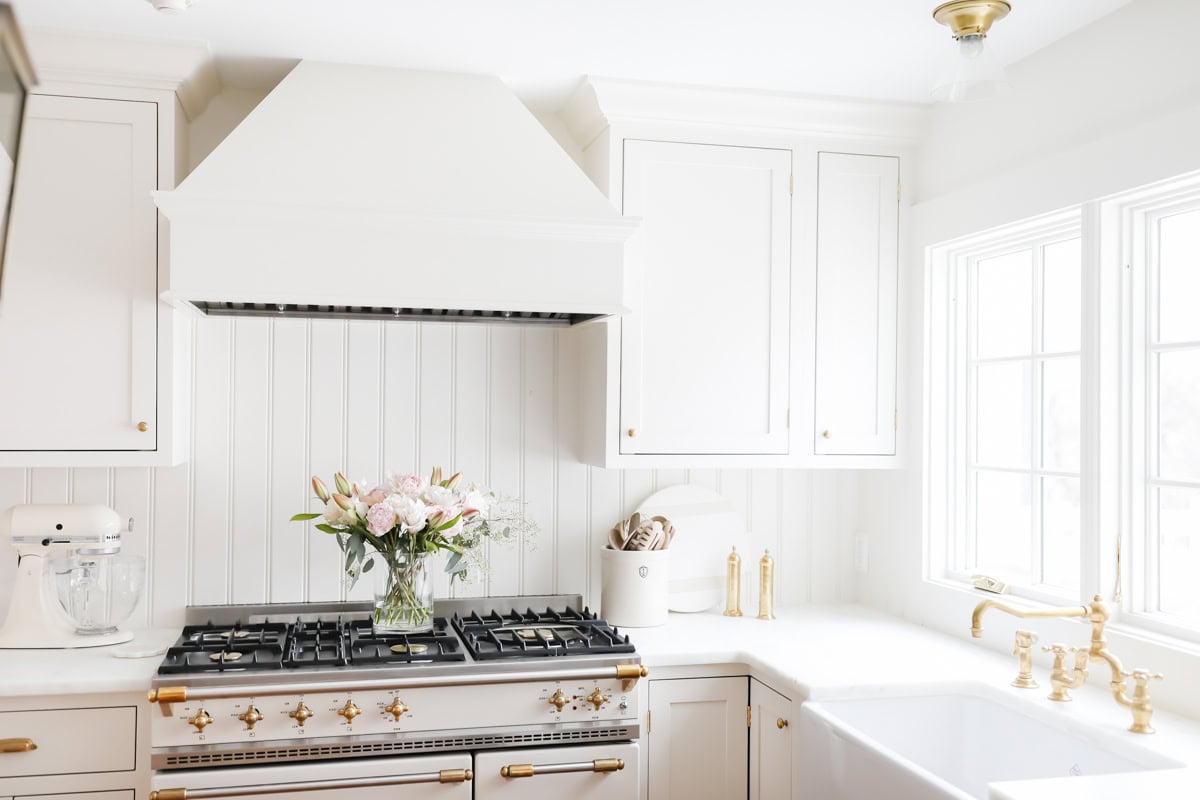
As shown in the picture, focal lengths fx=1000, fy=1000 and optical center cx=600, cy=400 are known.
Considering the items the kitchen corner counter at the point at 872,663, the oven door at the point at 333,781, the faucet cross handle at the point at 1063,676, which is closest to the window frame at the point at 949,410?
the kitchen corner counter at the point at 872,663

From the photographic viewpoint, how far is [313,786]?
2.30 meters

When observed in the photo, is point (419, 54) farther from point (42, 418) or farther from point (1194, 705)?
point (1194, 705)

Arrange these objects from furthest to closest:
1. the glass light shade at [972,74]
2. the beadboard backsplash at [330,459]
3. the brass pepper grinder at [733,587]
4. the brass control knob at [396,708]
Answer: the brass pepper grinder at [733,587] < the beadboard backsplash at [330,459] < the brass control knob at [396,708] < the glass light shade at [972,74]

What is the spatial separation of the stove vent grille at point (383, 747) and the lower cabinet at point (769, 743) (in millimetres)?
338

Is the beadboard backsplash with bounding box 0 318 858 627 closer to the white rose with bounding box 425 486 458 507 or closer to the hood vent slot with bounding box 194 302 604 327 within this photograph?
the hood vent slot with bounding box 194 302 604 327

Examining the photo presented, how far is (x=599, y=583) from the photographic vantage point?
315 cm

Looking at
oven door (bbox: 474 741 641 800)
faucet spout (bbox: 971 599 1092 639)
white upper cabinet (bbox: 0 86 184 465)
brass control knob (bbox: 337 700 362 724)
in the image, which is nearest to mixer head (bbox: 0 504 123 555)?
white upper cabinet (bbox: 0 86 184 465)

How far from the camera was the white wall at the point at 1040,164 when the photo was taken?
213 centimetres

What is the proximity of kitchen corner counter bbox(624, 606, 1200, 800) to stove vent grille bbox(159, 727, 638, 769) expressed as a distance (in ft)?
0.79

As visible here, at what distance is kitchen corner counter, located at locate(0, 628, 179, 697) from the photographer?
2.26 metres

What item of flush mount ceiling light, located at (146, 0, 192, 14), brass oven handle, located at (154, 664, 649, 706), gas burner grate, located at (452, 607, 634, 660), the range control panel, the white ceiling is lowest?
the range control panel

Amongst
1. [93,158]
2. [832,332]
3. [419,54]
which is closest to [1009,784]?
[832,332]

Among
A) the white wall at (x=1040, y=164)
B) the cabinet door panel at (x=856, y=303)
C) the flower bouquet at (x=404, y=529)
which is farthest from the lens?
the cabinet door panel at (x=856, y=303)

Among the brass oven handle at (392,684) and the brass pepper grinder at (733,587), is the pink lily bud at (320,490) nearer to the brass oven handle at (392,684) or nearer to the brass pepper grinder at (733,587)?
the brass oven handle at (392,684)
